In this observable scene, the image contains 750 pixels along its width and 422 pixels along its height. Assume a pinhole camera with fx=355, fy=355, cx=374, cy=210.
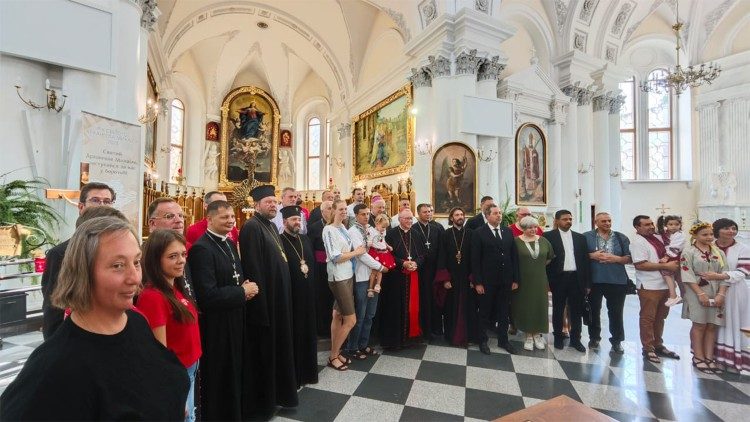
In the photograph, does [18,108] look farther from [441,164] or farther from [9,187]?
[441,164]

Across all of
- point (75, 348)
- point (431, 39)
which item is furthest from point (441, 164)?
point (75, 348)

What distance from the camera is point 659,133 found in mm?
14875

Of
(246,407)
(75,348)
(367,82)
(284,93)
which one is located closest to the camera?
(75,348)

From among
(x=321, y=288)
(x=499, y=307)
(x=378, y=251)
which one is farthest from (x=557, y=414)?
(x=321, y=288)

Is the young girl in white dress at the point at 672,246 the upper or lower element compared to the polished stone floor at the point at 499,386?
upper

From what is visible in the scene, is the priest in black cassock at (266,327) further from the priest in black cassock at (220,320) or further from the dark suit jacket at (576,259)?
the dark suit jacket at (576,259)

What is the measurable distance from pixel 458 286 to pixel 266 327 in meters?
2.64

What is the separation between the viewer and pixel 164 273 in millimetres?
1721

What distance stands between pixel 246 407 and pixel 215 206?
1.49m

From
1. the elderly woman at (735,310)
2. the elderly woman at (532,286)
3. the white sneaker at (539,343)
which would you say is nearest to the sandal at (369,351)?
the elderly woman at (532,286)

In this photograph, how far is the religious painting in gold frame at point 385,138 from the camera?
10000 mm

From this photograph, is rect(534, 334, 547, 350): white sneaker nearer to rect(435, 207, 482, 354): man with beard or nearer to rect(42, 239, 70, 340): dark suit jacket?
rect(435, 207, 482, 354): man with beard

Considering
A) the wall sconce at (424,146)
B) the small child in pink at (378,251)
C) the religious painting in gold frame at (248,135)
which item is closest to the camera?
the small child in pink at (378,251)

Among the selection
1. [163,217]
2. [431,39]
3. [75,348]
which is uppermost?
[431,39]
